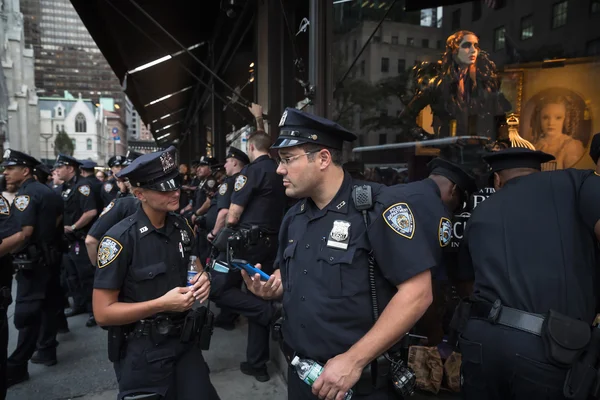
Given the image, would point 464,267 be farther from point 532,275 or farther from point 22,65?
point 22,65

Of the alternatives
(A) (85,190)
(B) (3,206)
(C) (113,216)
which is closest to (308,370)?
(C) (113,216)

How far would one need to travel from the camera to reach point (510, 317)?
181 centimetres

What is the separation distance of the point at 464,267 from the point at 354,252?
3.83 ft

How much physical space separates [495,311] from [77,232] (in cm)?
535

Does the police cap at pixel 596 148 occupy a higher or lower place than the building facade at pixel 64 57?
lower

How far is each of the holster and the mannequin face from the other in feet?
12.3

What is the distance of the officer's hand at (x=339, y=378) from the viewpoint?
149 centimetres

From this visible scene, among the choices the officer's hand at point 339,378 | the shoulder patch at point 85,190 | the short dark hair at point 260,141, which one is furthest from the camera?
the shoulder patch at point 85,190

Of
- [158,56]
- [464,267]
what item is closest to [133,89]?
[158,56]

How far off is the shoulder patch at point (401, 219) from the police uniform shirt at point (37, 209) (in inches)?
Answer: 143

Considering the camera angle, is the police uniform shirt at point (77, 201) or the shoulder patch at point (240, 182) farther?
the police uniform shirt at point (77, 201)

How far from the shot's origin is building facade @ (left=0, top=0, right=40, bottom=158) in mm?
68625

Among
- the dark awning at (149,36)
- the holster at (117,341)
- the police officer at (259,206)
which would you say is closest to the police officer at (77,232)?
the dark awning at (149,36)

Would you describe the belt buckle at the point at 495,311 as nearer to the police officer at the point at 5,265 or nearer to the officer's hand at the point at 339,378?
the officer's hand at the point at 339,378
